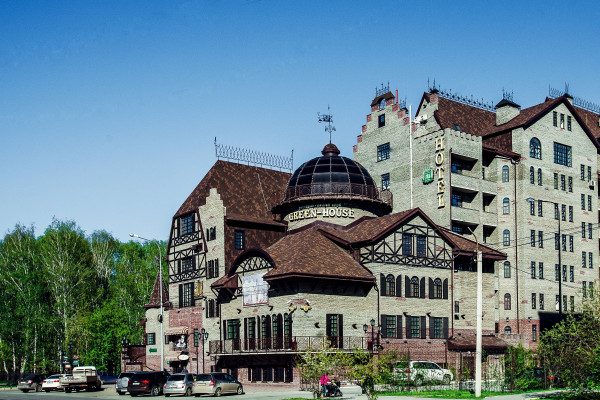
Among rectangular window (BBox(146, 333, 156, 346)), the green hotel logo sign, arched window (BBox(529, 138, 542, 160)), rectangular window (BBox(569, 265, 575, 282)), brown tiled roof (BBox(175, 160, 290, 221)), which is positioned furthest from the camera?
rectangular window (BBox(146, 333, 156, 346))

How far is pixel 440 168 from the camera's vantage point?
187 ft

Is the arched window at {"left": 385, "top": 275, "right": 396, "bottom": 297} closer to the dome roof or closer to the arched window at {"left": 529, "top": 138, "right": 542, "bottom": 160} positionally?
the dome roof

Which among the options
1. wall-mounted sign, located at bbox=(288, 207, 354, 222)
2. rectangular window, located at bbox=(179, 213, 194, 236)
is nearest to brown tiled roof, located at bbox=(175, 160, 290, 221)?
rectangular window, located at bbox=(179, 213, 194, 236)

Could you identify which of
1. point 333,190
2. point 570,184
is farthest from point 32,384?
point 570,184

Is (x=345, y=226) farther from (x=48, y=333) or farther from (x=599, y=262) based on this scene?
(x=48, y=333)

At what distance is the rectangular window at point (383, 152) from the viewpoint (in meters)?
62.5

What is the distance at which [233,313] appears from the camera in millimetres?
52281

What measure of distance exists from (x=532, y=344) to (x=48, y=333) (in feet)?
142

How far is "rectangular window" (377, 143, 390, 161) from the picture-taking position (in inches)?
2461

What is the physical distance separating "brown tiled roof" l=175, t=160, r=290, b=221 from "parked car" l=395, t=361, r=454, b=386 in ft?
67.8

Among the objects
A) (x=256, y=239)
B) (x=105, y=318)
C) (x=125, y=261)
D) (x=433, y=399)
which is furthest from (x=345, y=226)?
(x=125, y=261)

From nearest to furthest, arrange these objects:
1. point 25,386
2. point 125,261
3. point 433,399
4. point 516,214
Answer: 1. point 433,399
2. point 25,386
3. point 516,214
4. point 125,261

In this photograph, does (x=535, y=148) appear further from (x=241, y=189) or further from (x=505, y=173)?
(x=241, y=189)

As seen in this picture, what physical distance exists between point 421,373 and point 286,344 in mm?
10191
